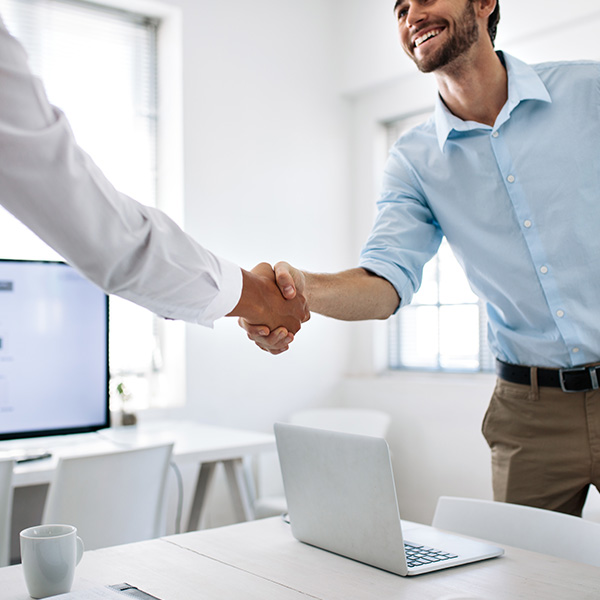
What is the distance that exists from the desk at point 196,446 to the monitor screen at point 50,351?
0.14 m

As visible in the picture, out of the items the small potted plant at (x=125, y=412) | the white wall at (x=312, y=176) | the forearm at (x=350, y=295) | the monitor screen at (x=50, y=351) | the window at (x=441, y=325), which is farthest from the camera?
the window at (x=441, y=325)

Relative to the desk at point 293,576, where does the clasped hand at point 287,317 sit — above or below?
above

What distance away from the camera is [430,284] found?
3947 millimetres

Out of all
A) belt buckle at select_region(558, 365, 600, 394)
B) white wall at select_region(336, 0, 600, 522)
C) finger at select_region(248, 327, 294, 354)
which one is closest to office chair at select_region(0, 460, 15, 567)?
finger at select_region(248, 327, 294, 354)

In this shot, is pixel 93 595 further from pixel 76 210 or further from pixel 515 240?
pixel 515 240

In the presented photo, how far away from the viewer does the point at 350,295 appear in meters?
1.82

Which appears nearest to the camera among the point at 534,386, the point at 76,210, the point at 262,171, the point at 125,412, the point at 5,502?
the point at 76,210

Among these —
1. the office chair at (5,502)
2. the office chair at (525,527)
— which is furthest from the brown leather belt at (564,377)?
the office chair at (5,502)

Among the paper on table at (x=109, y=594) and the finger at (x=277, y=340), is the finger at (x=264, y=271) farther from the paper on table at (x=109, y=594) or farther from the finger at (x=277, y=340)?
the paper on table at (x=109, y=594)

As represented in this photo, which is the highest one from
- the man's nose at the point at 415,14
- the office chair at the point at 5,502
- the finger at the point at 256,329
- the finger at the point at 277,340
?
the man's nose at the point at 415,14

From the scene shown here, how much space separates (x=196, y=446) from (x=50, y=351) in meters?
0.63

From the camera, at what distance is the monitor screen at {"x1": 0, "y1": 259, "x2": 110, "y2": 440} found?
258cm

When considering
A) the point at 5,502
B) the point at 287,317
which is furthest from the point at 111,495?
the point at 287,317

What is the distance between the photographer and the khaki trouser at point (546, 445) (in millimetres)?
1680
